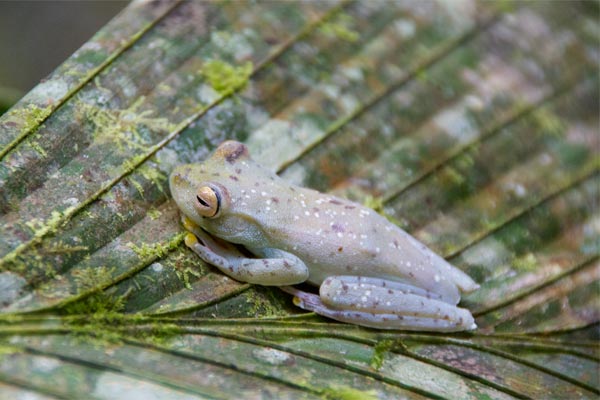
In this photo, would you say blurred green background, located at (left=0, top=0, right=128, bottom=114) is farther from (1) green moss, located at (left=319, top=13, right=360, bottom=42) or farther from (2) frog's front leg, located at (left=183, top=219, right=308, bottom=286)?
(2) frog's front leg, located at (left=183, top=219, right=308, bottom=286)

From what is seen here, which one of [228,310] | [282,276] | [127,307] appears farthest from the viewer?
[282,276]

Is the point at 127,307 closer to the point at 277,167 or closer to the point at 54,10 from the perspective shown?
the point at 277,167

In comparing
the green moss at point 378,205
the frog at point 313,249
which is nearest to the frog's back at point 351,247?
the frog at point 313,249

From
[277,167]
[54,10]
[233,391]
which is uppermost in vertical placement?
[54,10]

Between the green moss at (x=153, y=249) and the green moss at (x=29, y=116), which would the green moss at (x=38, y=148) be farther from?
the green moss at (x=153, y=249)

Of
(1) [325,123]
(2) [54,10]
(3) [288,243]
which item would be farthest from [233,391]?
(2) [54,10]
